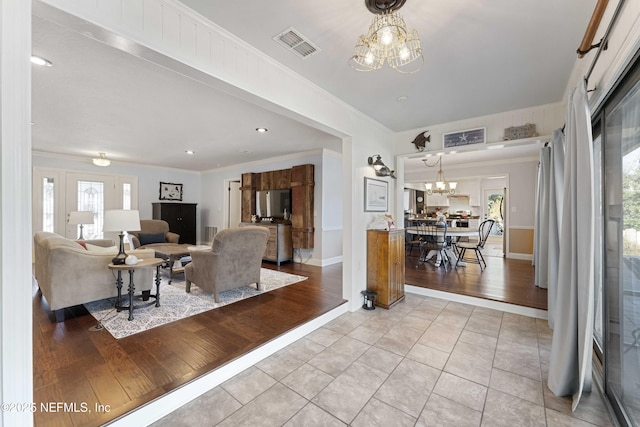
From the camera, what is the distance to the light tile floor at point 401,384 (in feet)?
5.37

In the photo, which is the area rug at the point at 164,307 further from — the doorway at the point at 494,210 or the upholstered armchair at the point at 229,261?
the doorway at the point at 494,210

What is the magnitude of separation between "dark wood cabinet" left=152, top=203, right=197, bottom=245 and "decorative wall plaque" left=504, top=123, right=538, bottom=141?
7.61 metres

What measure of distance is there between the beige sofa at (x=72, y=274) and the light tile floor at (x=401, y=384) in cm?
206

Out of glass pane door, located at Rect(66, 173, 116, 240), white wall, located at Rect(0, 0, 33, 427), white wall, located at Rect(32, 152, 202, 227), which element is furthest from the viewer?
glass pane door, located at Rect(66, 173, 116, 240)

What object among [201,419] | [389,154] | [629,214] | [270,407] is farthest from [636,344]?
[389,154]

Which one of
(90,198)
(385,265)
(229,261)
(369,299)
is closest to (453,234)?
(385,265)

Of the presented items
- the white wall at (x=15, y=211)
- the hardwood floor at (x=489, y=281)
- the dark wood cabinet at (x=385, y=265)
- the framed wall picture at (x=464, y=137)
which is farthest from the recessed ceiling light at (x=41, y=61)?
the hardwood floor at (x=489, y=281)

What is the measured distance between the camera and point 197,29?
173cm

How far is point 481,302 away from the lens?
11.3 ft

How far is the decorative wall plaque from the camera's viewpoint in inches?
126

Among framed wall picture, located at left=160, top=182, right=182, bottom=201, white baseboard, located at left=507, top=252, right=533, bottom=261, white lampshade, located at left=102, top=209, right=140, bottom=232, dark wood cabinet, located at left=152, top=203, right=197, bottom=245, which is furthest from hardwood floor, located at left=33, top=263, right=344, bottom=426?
white baseboard, located at left=507, top=252, right=533, bottom=261

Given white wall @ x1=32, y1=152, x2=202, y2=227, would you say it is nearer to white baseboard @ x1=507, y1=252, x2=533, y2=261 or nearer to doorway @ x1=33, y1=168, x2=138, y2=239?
doorway @ x1=33, y1=168, x2=138, y2=239

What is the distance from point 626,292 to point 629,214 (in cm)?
50

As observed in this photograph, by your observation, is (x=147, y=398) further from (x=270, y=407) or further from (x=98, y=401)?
(x=270, y=407)
